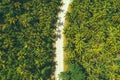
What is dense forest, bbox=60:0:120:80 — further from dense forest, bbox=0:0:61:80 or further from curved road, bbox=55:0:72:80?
dense forest, bbox=0:0:61:80

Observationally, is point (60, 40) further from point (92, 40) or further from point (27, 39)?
point (27, 39)

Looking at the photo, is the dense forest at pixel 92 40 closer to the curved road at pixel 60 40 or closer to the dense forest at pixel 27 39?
the curved road at pixel 60 40

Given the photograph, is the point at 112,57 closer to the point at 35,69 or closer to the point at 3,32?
the point at 35,69

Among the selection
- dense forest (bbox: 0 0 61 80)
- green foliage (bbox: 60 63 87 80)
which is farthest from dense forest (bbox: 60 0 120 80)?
dense forest (bbox: 0 0 61 80)

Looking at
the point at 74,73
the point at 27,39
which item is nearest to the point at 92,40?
the point at 74,73

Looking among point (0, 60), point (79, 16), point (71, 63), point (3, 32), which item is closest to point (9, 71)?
point (0, 60)
